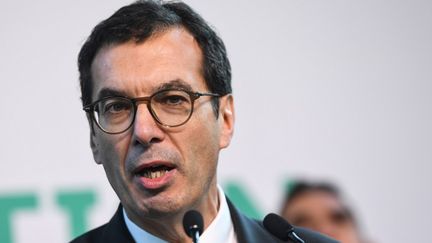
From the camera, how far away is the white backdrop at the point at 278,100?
4.85m

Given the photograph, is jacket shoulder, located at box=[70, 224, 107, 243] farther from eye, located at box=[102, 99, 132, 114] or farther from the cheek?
eye, located at box=[102, 99, 132, 114]

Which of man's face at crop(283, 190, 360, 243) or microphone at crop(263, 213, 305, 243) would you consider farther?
man's face at crop(283, 190, 360, 243)

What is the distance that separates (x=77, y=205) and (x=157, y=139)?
2.27 m

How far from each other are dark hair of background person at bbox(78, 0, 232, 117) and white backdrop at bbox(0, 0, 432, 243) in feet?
5.88

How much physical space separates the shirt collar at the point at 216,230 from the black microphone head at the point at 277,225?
160 mm

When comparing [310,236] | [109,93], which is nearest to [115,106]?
[109,93]

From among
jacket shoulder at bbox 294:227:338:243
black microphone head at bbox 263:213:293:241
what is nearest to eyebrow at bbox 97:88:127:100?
black microphone head at bbox 263:213:293:241

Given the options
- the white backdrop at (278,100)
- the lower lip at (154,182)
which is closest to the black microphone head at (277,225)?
the lower lip at (154,182)

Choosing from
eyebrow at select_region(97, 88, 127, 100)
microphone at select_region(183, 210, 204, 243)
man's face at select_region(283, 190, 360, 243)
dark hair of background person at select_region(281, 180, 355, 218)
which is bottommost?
man's face at select_region(283, 190, 360, 243)

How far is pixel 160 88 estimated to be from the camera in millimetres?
2842

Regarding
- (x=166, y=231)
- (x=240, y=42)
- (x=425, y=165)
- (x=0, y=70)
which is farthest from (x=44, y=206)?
(x=425, y=165)

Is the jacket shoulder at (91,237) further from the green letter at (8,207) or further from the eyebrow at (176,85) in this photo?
the green letter at (8,207)

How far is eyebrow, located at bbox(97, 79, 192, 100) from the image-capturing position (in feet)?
9.34

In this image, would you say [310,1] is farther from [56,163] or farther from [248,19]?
[56,163]
